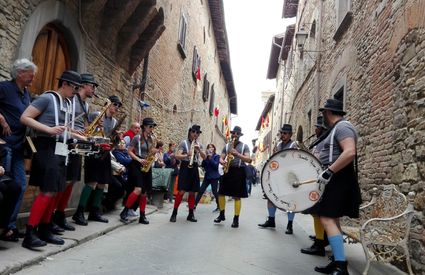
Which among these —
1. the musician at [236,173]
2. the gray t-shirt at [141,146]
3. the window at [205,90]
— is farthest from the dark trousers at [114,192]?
the window at [205,90]

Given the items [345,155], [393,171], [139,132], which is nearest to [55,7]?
[139,132]

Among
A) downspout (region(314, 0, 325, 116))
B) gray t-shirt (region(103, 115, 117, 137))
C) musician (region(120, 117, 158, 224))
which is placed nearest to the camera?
gray t-shirt (region(103, 115, 117, 137))

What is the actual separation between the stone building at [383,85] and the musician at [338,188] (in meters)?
0.97

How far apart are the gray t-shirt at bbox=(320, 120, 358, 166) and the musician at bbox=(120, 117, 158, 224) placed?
10.6 feet

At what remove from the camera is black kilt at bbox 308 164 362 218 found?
4.34 m

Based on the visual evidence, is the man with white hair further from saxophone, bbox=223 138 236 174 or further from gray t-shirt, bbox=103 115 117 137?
saxophone, bbox=223 138 236 174

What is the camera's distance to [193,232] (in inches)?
260

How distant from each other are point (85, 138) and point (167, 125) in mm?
10207

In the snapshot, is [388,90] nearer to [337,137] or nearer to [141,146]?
[337,137]

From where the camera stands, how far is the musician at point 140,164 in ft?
22.6

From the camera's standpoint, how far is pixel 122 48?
9.41 metres

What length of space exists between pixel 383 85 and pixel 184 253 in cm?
440

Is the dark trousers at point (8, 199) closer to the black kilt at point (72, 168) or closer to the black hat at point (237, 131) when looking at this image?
the black kilt at point (72, 168)

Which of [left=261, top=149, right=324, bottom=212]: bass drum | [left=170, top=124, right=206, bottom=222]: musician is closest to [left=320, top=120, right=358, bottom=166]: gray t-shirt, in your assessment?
[left=261, top=149, right=324, bottom=212]: bass drum
